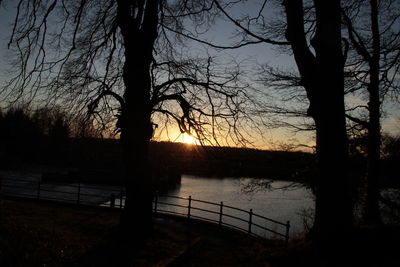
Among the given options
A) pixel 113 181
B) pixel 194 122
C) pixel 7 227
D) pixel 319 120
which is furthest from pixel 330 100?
pixel 113 181

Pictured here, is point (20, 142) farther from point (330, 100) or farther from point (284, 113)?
point (330, 100)

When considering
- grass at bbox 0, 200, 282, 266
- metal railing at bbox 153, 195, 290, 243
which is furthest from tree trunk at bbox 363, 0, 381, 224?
grass at bbox 0, 200, 282, 266

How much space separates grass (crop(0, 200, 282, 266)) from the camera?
785 cm

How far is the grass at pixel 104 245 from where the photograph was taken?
25.7 feet

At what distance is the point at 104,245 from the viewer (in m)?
9.70

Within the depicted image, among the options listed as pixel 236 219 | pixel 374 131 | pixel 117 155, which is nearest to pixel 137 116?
pixel 374 131

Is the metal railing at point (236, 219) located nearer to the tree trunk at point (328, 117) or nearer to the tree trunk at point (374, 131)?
the tree trunk at point (374, 131)

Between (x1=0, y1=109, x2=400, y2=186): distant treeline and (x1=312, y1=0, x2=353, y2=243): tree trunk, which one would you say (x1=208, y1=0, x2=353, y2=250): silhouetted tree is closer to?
(x1=312, y1=0, x2=353, y2=243): tree trunk

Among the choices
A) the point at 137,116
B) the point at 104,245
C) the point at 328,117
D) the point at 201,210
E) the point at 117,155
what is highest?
the point at 137,116

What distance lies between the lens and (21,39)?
9.37 metres

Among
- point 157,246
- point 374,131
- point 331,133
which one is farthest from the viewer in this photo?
point 374,131

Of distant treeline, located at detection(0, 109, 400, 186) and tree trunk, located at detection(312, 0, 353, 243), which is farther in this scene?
distant treeline, located at detection(0, 109, 400, 186)

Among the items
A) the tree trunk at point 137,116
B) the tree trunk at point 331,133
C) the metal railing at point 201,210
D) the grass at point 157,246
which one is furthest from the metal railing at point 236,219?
the tree trunk at point 331,133

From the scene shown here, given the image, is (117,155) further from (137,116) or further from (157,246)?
(157,246)
